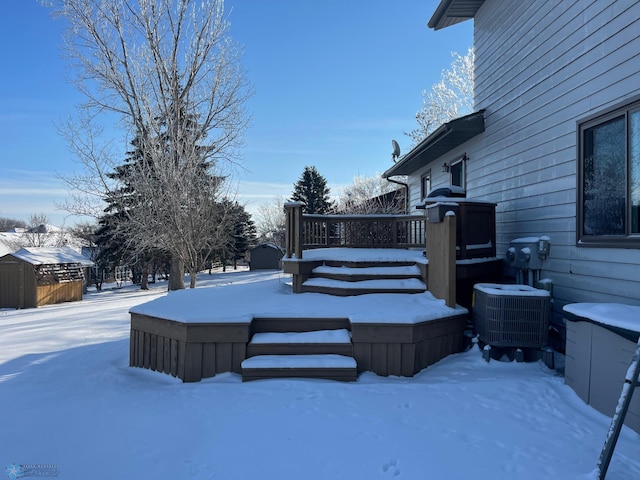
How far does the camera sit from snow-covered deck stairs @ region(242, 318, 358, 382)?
3.76 metres

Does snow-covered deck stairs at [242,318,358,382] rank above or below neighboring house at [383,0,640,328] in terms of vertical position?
below

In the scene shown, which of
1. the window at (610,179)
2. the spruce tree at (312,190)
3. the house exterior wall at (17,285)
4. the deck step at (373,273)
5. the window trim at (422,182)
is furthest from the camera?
the spruce tree at (312,190)

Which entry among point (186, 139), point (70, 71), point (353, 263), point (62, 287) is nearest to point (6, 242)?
point (62, 287)

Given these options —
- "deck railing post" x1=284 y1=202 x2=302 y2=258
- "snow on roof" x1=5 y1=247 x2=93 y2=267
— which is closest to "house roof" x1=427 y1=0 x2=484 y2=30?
"deck railing post" x1=284 y1=202 x2=302 y2=258

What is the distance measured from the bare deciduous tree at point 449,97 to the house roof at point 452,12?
443 inches

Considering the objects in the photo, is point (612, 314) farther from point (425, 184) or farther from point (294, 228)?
point (425, 184)

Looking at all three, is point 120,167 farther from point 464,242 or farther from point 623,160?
point 623,160

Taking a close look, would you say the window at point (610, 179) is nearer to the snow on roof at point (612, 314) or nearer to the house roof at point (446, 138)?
the snow on roof at point (612, 314)

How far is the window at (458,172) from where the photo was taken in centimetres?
792

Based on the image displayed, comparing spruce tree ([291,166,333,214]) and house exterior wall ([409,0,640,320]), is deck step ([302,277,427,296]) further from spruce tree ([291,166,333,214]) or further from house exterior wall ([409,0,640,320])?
spruce tree ([291,166,333,214])

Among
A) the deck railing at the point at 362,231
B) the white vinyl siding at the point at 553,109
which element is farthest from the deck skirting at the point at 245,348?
the deck railing at the point at 362,231

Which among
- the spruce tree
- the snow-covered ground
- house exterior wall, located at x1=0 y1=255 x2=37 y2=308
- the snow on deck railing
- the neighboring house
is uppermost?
the spruce tree

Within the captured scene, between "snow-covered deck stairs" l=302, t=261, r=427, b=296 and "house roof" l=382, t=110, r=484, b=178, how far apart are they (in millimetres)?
2822

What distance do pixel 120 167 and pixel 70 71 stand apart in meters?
3.84
